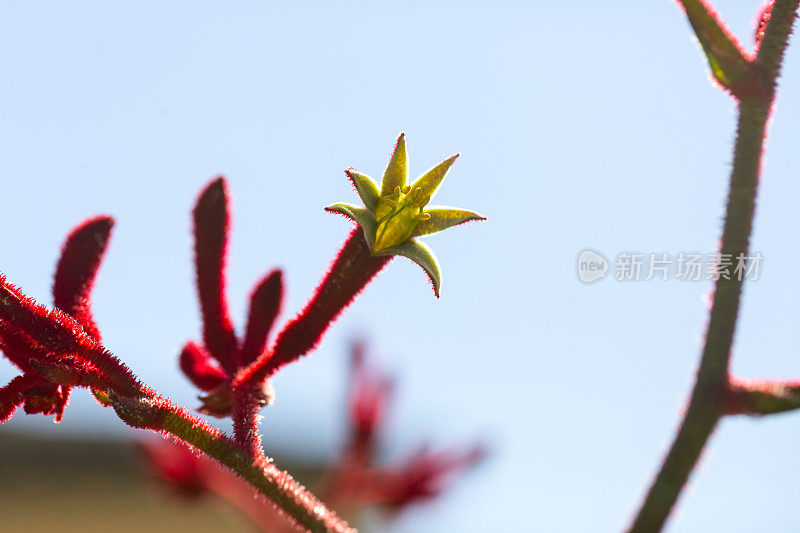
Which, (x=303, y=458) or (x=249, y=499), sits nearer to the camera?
(x=249, y=499)

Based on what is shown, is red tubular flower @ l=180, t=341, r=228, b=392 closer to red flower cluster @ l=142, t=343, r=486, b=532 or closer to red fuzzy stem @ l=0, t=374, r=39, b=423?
red fuzzy stem @ l=0, t=374, r=39, b=423

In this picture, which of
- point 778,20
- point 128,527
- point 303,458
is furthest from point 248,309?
point 303,458

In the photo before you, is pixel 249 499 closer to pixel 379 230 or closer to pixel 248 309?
pixel 248 309

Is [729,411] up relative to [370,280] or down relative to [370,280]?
down

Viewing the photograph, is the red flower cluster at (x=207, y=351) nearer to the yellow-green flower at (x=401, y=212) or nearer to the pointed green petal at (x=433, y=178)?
the yellow-green flower at (x=401, y=212)

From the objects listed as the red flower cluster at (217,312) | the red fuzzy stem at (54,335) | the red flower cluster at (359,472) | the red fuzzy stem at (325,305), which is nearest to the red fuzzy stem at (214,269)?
the red flower cluster at (217,312)

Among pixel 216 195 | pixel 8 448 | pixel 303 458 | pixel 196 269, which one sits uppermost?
A: pixel 8 448

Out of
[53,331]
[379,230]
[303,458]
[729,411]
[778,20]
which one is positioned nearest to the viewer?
[729,411]

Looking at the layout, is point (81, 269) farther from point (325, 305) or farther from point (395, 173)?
point (395, 173)
